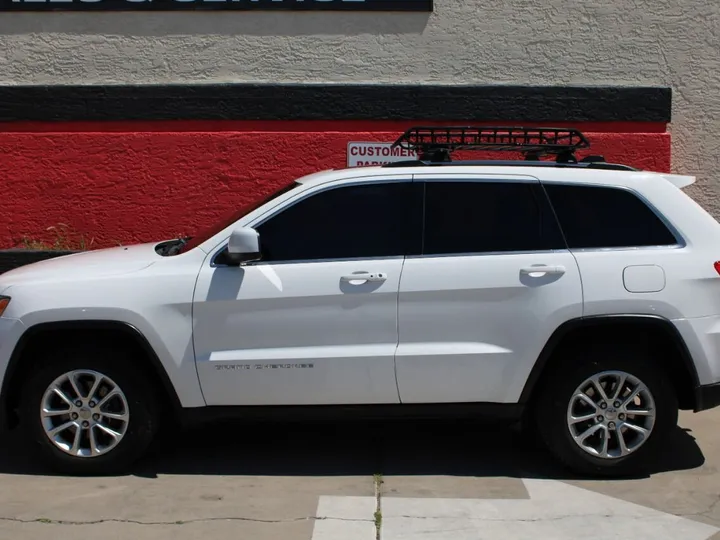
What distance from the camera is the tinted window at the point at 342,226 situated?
18.4 ft

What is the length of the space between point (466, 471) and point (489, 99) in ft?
16.4

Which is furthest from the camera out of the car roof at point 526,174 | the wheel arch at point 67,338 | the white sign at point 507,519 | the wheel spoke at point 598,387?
the car roof at point 526,174

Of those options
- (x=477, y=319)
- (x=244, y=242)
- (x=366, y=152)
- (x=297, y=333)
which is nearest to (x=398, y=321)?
(x=477, y=319)

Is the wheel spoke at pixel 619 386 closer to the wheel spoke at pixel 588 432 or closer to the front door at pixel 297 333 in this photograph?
the wheel spoke at pixel 588 432

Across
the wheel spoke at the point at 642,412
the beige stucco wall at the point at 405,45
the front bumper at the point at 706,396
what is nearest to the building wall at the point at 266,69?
the beige stucco wall at the point at 405,45

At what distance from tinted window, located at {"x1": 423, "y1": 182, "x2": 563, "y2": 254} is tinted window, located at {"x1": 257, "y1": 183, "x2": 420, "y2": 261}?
0.15 meters

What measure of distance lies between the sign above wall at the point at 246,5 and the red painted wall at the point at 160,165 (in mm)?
1151

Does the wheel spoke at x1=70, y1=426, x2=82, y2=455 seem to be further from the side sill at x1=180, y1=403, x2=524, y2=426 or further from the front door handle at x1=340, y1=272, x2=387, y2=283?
the front door handle at x1=340, y1=272, x2=387, y2=283

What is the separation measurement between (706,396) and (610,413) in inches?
21.5

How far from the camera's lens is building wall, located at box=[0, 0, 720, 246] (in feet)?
32.2

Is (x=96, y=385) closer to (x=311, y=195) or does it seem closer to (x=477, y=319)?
(x=311, y=195)

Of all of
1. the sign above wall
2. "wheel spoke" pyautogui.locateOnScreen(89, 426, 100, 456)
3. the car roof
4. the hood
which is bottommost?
"wheel spoke" pyautogui.locateOnScreen(89, 426, 100, 456)

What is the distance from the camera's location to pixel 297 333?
5.45 m

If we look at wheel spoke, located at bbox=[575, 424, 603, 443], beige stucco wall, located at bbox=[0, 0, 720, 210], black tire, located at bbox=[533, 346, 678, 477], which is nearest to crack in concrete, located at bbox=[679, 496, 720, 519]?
black tire, located at bbox=[533, 346, 678, 477]
